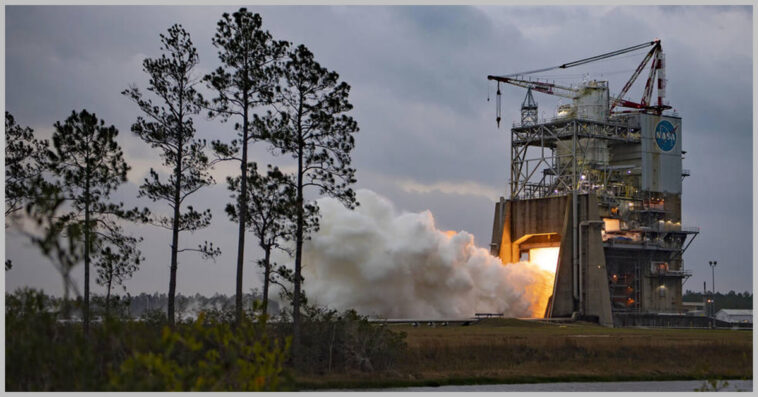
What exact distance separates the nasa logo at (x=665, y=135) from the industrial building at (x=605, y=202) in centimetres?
11

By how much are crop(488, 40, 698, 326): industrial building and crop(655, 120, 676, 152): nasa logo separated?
0.11 meters

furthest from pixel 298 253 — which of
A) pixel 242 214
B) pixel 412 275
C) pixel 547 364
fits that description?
pixel 412 275

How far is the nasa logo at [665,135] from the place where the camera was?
105m

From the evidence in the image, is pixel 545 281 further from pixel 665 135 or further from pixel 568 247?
pixel 665 135

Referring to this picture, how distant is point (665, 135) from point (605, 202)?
11724 millimetres

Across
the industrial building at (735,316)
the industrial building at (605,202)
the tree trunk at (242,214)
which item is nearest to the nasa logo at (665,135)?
the industrial building at (605,202)

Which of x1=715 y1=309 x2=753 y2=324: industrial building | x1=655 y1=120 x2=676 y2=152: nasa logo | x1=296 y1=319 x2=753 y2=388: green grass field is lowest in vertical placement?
x1=715 y1=309 x2=753 y2=324: industrial building

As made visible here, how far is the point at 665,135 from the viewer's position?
349ft

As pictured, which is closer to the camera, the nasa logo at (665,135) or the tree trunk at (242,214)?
the tree trunk at (242,214)

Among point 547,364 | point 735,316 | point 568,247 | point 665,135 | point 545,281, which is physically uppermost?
point 665,135

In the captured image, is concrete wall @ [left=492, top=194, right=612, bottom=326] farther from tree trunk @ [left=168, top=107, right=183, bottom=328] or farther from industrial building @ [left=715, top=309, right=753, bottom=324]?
tree trunk @ [left=168, top=107, right=183, bottom=328]

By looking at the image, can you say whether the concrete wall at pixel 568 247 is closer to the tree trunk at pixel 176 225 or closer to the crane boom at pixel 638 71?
the crane boom at pixel 638 71

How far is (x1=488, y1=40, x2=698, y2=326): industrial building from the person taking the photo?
321ft

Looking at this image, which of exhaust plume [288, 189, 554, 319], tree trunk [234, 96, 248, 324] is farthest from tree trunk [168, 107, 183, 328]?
exhaust plume [288, 189, 554, 319]
